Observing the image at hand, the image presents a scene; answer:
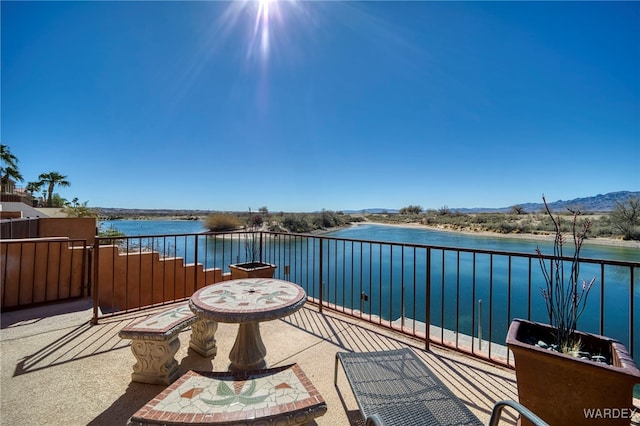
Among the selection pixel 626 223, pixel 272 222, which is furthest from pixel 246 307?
pixel 272 222

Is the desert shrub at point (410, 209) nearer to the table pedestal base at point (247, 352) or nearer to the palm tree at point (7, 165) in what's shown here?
the table pedestal base at point (247, 352)

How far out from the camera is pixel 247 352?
81.0 inches

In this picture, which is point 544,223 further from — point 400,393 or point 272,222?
point 400,393

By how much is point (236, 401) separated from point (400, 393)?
88cm

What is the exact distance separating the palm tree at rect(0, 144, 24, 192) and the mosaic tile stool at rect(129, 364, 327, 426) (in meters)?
26.6

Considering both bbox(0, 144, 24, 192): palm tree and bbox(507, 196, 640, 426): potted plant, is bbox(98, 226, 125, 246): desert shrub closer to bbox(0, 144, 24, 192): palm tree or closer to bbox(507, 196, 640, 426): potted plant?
bbox(507, 196, 640, 426): potted plant

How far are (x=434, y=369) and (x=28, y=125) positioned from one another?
44.8 feet

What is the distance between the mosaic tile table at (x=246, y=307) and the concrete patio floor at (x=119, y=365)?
23cm

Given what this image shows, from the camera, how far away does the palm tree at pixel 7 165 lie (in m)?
18.0

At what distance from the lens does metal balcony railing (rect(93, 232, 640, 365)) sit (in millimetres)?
2461

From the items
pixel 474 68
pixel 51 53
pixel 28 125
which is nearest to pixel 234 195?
pixel 28 125

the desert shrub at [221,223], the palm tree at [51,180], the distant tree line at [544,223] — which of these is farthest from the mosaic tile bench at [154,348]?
the palm tree at [51,180]

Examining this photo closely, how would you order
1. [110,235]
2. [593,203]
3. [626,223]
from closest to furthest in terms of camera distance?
[593,203]
[110,235]
[626,223]

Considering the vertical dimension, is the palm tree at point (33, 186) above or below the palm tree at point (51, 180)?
below
